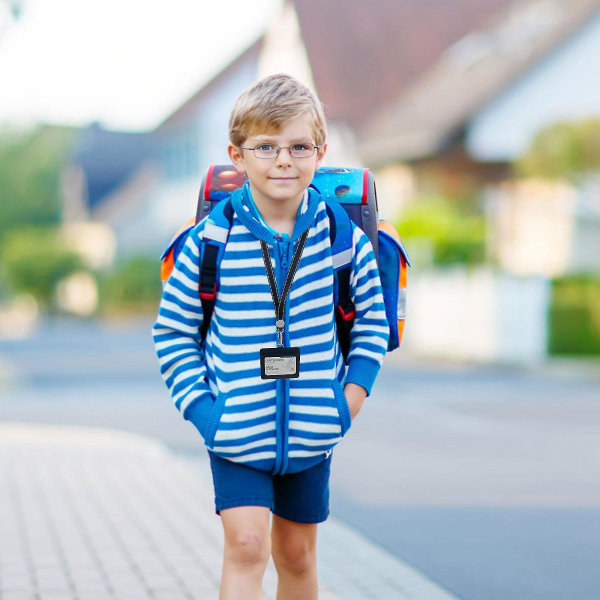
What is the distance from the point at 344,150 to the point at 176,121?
15.9m

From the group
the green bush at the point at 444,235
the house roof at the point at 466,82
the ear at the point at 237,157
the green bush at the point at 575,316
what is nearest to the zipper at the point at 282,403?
the ear at the point at 237,157

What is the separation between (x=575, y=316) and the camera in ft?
64.5

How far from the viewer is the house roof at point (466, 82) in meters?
26.2

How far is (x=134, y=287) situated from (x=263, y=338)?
131ft

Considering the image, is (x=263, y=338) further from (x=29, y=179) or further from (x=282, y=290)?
Result: (x=29, y=179)

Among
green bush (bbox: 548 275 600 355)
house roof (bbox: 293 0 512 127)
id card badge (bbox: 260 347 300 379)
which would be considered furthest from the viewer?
house roof (bbox: 293 0 512 127)

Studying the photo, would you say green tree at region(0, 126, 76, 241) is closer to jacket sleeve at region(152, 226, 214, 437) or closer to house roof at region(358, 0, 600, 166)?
house roof at region(358, 0, 600, 166)

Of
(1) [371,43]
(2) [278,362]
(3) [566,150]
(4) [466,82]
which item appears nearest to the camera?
(2) [278,362]

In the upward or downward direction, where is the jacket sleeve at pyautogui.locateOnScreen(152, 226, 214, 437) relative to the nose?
downward

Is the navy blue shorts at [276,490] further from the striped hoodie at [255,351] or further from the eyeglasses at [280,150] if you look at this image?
the eyeglasses at [280,150]

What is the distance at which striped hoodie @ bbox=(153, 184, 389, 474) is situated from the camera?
3.35 metres

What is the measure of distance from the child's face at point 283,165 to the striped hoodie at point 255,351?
0.08 m

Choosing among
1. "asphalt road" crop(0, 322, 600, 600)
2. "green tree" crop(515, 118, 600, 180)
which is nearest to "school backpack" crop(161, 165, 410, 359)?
"asphalt road" crop(0, 322, 600, 600)

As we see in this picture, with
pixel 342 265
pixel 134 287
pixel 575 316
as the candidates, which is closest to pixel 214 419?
pixel 342 265
